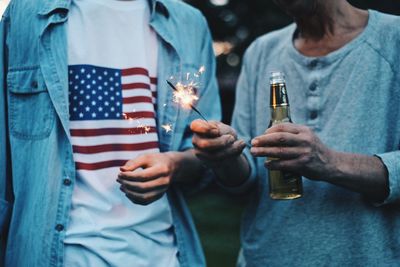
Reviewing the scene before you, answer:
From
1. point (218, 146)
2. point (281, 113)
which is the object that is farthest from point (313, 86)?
point (218, 146)

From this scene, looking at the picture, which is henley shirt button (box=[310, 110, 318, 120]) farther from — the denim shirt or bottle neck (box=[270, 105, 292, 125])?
the denim shirt

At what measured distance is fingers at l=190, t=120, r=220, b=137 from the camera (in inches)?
93.7

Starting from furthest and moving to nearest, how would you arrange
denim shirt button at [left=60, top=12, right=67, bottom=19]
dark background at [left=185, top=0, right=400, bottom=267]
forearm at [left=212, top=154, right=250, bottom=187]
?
dark background at [left=185, top=0, right=400, bottom=267] < forearm at [left=212, top=154, right=250, bottom=187] < denim shirt button at [left=60, top=12, right=67, bottom=19]

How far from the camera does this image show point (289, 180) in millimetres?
2459

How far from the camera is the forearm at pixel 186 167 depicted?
8.93ft

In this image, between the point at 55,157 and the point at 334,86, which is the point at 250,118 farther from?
the point at 55,157

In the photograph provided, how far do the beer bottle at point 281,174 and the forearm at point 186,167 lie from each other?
480mm

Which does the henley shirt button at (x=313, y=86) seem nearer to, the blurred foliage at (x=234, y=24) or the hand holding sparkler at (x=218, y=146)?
the hand holding sparkler at (x=218, y=146)

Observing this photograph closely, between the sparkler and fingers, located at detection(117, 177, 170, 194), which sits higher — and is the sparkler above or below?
above

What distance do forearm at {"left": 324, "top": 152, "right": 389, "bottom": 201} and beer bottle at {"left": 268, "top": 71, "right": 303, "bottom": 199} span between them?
16 cm

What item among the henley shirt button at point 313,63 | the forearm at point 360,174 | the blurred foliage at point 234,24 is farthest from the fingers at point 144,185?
the blurred foliage at point 234,24

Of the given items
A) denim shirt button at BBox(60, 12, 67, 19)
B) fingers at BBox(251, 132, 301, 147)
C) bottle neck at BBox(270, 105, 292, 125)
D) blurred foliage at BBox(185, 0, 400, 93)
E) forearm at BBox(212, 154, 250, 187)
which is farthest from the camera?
blurred foliage at BBox(185, 0, 400, 93)

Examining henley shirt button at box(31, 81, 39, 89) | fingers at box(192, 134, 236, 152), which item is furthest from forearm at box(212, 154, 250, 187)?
henley shirt button at box(31, 81, 39, 89)

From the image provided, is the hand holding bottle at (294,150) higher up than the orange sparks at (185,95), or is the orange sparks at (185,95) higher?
the orange sparks at (185,95)
